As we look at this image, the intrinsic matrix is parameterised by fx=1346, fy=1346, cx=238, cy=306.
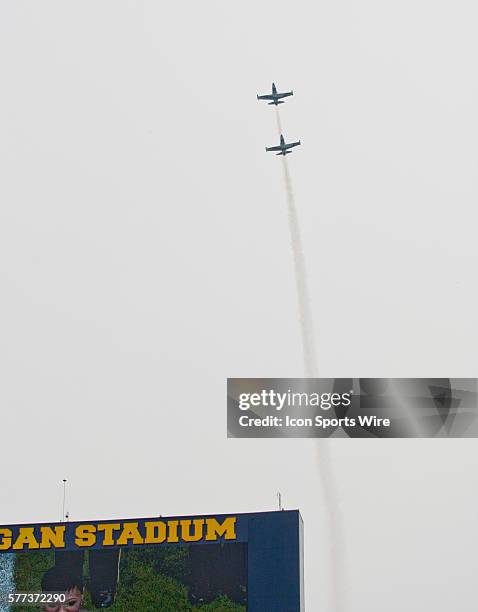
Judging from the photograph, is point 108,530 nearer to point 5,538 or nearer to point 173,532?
point 173,532

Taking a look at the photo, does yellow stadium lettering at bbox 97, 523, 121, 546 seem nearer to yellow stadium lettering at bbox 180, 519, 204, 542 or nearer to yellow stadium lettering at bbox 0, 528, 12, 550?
yellow stadium lettering at bbox 180, 519, 204, 542

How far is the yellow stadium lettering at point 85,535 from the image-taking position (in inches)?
3142

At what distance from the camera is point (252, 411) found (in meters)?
103

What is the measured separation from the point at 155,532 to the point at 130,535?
1.49m

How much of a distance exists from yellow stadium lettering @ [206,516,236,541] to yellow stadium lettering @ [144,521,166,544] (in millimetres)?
2713

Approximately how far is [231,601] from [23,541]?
42.8ft

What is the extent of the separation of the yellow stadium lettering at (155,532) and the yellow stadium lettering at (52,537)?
197 inches

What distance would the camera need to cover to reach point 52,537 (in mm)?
80188

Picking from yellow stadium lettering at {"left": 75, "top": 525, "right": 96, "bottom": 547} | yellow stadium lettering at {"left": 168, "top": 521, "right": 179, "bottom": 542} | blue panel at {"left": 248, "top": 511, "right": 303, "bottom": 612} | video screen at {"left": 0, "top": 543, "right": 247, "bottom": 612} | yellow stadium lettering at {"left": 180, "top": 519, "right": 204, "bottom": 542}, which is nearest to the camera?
blue panel at {"left": 248, "top": 511, "right": 303, "bottom": 612}

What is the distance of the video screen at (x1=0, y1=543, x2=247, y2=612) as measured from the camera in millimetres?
78500

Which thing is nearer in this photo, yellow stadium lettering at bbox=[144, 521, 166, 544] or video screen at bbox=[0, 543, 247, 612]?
video screen at bbox=[0, 543, 247, 612]

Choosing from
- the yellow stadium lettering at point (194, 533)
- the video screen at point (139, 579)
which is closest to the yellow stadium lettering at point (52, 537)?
the video screen at point (139, 579)

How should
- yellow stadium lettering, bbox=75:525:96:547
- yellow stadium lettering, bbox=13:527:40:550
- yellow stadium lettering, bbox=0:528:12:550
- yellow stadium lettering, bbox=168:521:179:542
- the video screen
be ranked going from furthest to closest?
yellow stadium lettering, bbox=0:528:12:550 < yellow stadium lettering, bbox=13:527:40:550 < yellow stadium lettering, bbox=75:525:96:547 < yellow stadium lettering, bbox=168:521:179:542 < the video screen

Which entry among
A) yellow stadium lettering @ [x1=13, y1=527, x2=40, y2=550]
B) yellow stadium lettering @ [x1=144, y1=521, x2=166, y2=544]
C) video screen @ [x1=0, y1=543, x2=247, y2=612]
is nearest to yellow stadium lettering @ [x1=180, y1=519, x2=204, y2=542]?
video screen @ [x1=0, y1=543, x2=247, y2=612]
